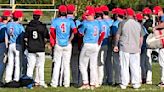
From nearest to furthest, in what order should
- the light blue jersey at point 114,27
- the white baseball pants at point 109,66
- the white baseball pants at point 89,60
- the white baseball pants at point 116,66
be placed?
the white baseball pants at point 89,60 → the light blue jersey at point 114,27 → the white baseball pants at point 116,66 → the white baseball pants at point 109,66

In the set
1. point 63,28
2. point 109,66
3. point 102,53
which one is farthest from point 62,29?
point 109,66

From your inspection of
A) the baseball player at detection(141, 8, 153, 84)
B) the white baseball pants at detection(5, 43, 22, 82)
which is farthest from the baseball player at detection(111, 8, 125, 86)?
the white baseball pants at detection(5, 43, 22, 82)

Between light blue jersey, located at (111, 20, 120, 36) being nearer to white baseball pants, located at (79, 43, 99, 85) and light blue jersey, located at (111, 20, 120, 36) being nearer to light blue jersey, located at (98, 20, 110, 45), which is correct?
light blue jersey, located at (98, 20, 110, 45)

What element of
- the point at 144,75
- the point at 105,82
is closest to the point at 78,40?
the point at 105,82

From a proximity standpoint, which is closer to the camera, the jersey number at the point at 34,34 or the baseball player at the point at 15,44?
the jersey number at the point at 34,34

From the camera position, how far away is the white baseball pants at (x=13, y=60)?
15.9m

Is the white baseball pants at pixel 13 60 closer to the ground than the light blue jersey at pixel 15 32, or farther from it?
closer to the ground

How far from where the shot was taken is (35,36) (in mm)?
15625

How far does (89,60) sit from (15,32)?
2.30 meters

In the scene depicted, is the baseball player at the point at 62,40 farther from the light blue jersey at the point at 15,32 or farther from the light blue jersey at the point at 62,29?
the light blue jersey at the point at 15,32

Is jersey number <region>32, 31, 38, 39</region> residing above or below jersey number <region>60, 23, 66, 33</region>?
below

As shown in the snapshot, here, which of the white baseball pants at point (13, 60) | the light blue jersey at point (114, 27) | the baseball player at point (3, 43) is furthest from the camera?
the light blue jersey at point (114, 27)

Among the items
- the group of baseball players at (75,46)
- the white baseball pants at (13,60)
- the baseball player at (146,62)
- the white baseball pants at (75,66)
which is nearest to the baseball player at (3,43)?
the group of baseball players at (75,46)

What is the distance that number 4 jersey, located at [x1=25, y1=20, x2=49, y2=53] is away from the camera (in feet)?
51.2
